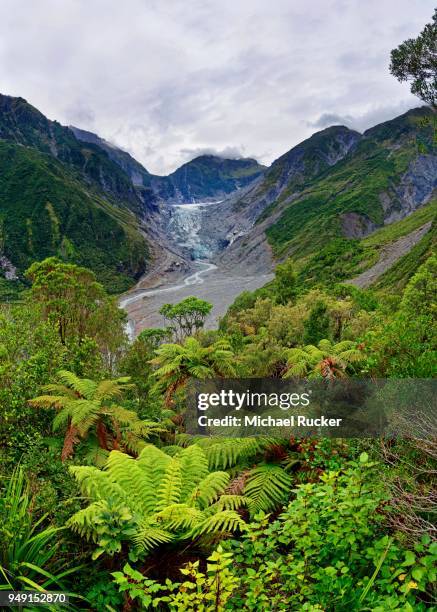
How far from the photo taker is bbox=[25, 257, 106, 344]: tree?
82.4 feet

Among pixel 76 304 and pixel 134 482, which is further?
pixel 76 304

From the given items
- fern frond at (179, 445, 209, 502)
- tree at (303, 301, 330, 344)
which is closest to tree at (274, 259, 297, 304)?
tree at (303, 301, 330, 344)

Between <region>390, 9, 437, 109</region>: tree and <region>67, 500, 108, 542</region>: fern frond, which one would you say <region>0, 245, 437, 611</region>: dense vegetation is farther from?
<region>390, 9, 437, 109</region>: tree

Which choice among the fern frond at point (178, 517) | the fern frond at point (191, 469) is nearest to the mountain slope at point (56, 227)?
the fern frond at point (191, 469)

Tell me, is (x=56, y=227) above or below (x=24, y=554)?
above

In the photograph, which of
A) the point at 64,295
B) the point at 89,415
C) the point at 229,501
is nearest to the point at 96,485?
the point at 229,501

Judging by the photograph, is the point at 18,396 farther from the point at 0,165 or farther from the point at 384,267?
the point at 0,165

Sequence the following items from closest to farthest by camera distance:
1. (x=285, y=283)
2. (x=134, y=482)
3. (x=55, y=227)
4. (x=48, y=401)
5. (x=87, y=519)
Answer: (x=87, y=519) < (x=134, y=482) < (x=48, y=401) < (x=285, y=283) < (x=55, y=227)

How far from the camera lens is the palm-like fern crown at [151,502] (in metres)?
4.39

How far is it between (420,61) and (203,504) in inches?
904

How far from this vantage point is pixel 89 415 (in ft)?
25.1

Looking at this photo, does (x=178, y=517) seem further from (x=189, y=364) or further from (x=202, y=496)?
(x=189, y=364)

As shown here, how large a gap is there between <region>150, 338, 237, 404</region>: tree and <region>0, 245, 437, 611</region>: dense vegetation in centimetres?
180

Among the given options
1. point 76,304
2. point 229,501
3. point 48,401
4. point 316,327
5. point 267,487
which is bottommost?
point 316,327
